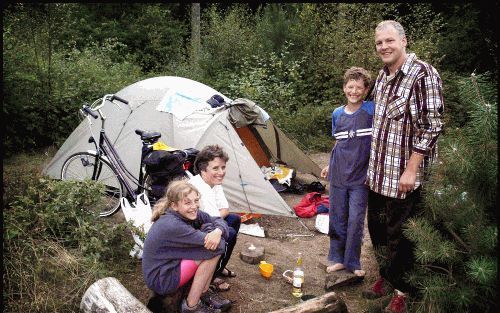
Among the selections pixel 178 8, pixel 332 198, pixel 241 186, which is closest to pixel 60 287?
pixel 332 198

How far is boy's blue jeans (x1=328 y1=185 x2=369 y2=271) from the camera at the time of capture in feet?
12.0

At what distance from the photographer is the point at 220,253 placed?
10.3 feet

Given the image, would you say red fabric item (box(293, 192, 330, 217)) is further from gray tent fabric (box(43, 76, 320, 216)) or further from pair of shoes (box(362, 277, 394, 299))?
pair of shoes (box(362, 277, 394, 299))

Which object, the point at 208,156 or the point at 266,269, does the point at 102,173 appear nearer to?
the point at 208,156

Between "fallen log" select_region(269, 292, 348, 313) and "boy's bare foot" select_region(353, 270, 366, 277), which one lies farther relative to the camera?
"boy's bare foot" select_region(353, 270, 366, 277)

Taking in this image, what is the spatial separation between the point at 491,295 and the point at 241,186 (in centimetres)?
308

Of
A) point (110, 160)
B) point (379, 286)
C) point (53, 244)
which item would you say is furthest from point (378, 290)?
point (110, 160)

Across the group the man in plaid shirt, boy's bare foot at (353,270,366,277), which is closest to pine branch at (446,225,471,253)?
the man in plaid shirt

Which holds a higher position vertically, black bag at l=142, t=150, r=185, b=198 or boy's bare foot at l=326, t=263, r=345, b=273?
black bag at l=142, t=150, r=185, b=198

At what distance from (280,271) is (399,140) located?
171 centimetres

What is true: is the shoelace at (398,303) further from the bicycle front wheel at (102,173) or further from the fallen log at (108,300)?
the bicycle front wheel at (102,173)

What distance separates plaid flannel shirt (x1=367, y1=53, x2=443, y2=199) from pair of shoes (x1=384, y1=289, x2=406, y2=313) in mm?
670

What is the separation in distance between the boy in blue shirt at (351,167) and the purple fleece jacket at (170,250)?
1091 millimetres

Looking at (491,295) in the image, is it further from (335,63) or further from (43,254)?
(335,63)
